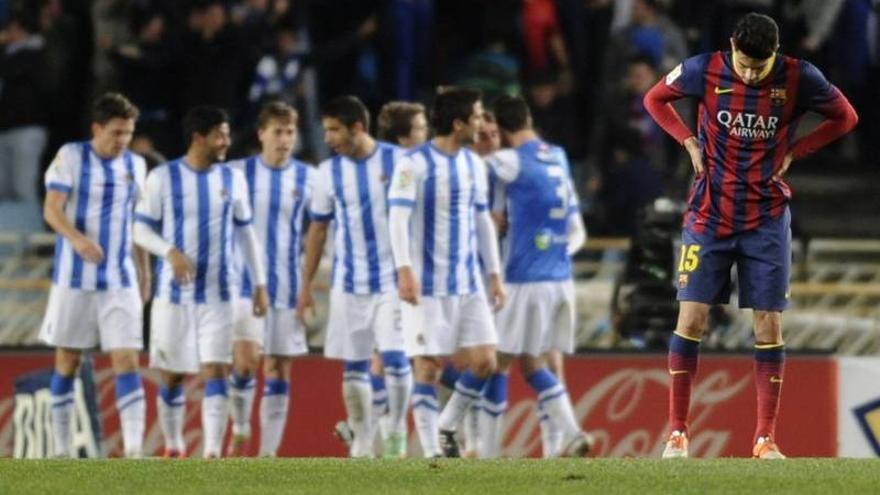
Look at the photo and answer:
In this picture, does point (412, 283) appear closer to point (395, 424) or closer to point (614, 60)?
point (395, 424)

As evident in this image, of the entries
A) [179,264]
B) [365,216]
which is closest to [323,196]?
[365,216]

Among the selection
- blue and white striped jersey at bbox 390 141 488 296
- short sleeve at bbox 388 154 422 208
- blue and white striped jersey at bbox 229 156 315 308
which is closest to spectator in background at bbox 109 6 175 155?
blue and white striped jersey at bbox 229 156 315 308

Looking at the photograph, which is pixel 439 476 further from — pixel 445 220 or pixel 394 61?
pixel 394 61

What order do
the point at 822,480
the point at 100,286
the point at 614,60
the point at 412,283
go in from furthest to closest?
the point at 614,60 < the point at 100,286 < the point at 412,283 < the point at 822,480

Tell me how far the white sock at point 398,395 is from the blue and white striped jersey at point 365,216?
0.56 meters

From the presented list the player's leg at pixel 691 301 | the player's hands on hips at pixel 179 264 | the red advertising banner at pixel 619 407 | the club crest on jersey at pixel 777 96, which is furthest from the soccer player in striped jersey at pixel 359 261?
the club crest on jersey at pixel 777 96

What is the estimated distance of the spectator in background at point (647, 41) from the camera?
2214 centimetres

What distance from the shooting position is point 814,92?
13.2 m

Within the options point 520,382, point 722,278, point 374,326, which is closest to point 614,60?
point 520,382

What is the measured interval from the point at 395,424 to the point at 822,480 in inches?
197

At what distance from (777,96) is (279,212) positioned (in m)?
5.45

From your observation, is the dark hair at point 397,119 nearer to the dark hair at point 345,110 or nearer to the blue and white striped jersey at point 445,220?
the dark hair at point 345,110

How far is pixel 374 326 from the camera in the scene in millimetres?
17016

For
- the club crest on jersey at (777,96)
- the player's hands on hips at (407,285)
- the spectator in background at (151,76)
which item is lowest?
the player's hands on hips at (407,285)
